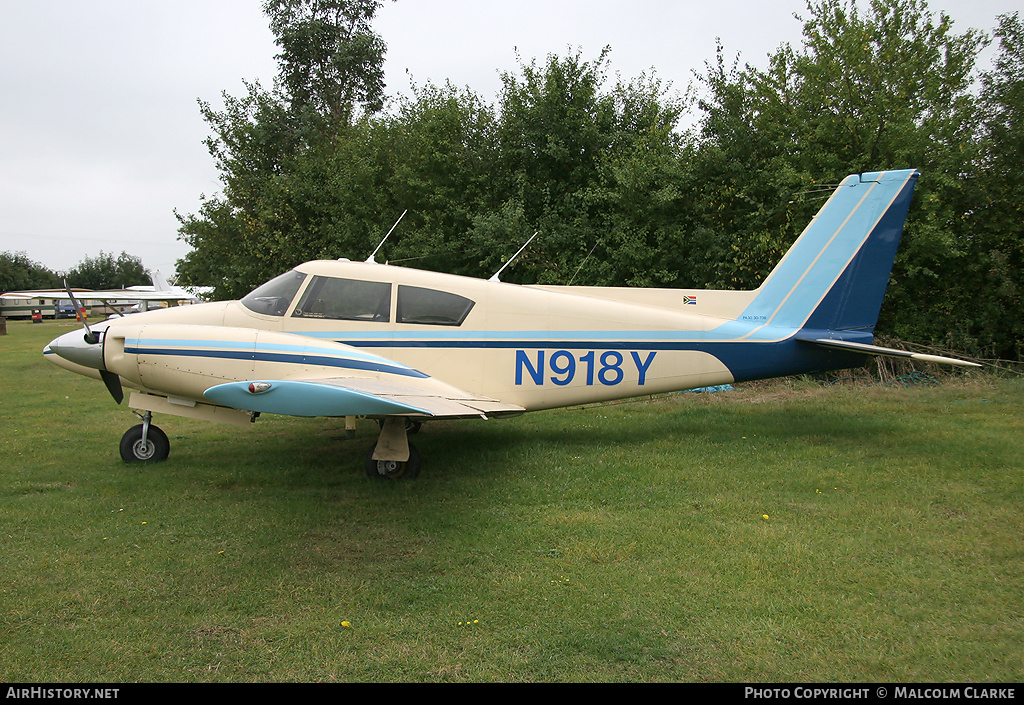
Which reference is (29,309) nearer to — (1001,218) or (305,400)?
(305,400)

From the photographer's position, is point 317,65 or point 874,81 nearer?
point 874,81

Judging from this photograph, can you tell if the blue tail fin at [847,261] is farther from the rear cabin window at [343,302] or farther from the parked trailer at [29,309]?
the parked trailer at [29,309]

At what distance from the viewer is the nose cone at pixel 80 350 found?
21.5ft

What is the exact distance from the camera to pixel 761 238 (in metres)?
12.6

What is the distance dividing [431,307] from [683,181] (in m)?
8.65

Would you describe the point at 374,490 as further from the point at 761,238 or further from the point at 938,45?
the point at 938,45

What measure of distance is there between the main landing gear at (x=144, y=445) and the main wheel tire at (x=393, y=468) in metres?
2.56

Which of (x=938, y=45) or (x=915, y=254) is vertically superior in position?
(x=938, y=45)

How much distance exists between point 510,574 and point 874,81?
1268 cm

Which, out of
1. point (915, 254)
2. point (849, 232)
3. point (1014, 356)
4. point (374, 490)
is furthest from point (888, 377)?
point (374, 490)

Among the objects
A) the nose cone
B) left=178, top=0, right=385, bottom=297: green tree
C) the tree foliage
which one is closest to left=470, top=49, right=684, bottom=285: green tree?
the tree foliage

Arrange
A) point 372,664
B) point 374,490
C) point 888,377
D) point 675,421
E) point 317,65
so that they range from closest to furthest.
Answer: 1. point 372,664
2. point 374,490
3. point 675,421
4. point 888,377
5. point 317,65

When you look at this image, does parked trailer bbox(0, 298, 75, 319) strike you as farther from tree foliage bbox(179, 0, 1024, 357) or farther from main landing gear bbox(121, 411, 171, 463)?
main landing gear bbox(121, 411, 171, 463)

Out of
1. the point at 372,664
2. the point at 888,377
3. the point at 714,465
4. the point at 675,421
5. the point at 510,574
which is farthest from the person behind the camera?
the point at 888,377
